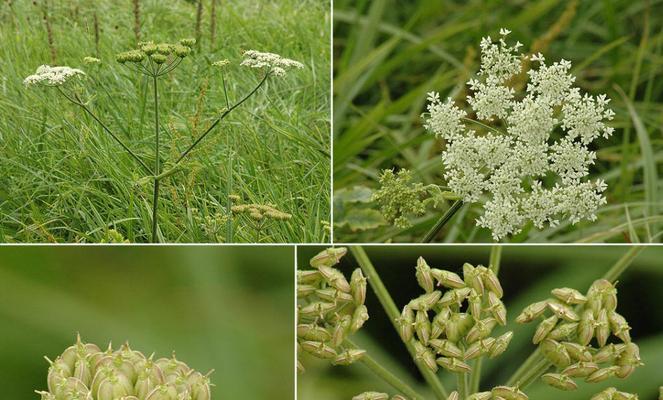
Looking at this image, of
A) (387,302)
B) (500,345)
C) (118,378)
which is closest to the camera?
(118,378)

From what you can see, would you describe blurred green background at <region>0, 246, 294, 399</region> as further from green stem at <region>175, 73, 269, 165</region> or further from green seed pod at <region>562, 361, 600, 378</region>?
green seed pod at <region>562, 361, 600, 378</region>

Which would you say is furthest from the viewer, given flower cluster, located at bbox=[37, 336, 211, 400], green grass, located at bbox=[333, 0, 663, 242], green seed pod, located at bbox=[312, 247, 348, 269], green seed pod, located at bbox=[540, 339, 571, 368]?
green grass, located at bbox=[333, 0, 663, 242]

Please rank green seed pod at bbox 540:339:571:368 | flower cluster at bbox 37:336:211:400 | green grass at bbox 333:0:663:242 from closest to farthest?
flower cluster at bbox 37:336:211:400
green seed pod at bbox 540:339:571:368
green grass at bbox 333:0:663:242

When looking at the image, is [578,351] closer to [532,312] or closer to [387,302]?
[532,312]

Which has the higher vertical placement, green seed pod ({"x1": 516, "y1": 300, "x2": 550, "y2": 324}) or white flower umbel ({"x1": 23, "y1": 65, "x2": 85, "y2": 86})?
white flower umbel ({"x1": 23, "y1": 65, "x2": 85, "y2": 86})

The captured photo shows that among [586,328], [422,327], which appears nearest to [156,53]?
[422,327]

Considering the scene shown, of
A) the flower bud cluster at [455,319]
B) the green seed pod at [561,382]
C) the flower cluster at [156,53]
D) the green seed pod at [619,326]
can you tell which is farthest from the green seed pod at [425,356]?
the flower cluster at [156,53]

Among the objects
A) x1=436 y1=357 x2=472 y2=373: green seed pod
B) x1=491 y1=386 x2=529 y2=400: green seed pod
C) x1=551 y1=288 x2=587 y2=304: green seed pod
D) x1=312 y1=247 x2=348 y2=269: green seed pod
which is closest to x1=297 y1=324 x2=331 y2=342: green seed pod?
x1=312 y1=247 x2=348 y2=269: green seed pod
